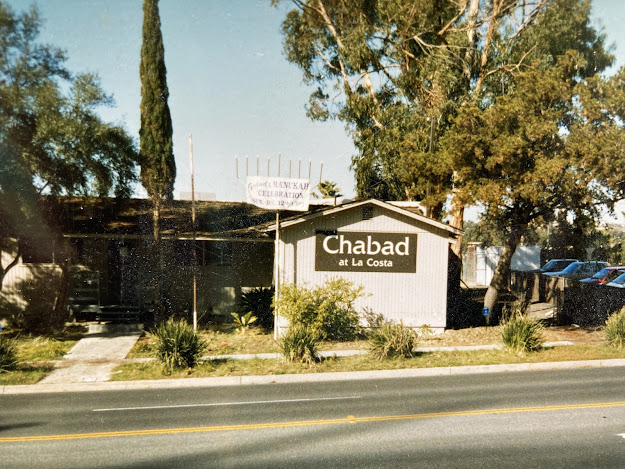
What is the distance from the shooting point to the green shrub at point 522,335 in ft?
49.2

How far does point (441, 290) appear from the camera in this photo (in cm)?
1875

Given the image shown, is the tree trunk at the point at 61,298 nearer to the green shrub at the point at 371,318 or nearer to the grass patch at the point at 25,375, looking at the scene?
the grass patch at the point at 25,375

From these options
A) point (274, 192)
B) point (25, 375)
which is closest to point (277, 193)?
point (274, 192)

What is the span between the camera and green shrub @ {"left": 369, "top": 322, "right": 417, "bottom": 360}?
14.5 meters

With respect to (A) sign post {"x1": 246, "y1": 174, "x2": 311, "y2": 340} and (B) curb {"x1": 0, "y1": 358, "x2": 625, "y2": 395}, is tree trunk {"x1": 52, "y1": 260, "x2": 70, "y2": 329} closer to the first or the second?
(B) curb {"x1": 0, "y1": 358, "x2": 625, "y2": 395}

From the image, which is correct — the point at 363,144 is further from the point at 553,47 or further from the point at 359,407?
the point at 359,407

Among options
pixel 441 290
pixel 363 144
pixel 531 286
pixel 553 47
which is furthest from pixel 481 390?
pixel 553 47

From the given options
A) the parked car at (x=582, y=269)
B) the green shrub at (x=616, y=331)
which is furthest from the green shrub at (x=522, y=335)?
the parked car at (x=582, y=269)

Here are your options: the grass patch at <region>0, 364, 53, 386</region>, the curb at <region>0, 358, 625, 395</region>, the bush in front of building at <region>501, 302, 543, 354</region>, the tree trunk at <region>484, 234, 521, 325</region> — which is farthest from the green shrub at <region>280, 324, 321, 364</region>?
the tree trunk at <region>484, 234, 521, 325</region>

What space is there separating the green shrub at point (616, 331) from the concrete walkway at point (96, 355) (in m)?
14.2

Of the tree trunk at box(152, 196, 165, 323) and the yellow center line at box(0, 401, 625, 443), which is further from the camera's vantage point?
the tree trunk at box(152, 196, 165, 323)

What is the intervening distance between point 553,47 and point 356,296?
75.8 ft

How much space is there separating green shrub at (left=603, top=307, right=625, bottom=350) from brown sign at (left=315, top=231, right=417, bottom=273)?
6.19 metres

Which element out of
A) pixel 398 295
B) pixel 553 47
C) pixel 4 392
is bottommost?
pixel 4 392
